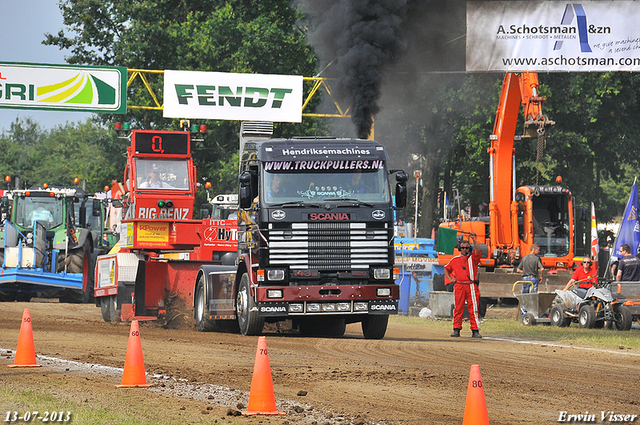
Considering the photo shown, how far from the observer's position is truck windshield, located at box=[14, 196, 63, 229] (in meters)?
27.2

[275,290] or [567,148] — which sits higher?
[567,148]

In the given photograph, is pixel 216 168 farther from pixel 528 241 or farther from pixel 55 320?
pixel 55 320

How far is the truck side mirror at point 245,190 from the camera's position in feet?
50.6

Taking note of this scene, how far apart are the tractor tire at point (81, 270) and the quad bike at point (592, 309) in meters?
13.7

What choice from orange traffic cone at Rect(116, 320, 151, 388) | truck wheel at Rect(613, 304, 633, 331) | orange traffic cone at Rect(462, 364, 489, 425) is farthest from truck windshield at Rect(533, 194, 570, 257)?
orange traffic cone at Rect(462, 364, 489, 425)

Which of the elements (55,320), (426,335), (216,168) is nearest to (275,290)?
(426,335)

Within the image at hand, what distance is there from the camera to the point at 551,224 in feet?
90.7

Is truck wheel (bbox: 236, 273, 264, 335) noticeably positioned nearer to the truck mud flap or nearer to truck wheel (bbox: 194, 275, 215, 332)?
the truck mud flap

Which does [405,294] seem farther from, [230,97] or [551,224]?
[230,97]

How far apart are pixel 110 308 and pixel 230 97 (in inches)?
355

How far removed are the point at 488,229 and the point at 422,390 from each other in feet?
61.1

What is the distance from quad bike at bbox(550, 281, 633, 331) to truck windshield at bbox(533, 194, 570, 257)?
6875 millimetres

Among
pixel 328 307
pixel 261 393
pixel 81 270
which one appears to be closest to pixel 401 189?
pixel 328 307

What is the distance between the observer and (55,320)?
19844 millimetres
